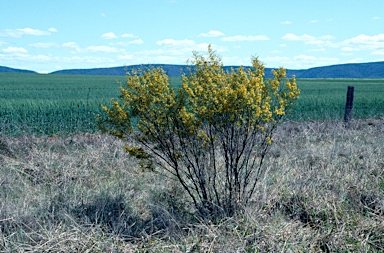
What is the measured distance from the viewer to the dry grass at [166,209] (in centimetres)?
517

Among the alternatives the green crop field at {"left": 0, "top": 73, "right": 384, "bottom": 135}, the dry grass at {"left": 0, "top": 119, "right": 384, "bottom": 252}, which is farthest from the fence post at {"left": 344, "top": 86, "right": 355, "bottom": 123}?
the dry grass at {"left": 0, "top": 119, "right": 384, "bottom": 252}

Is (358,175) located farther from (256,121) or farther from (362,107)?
(362,107)

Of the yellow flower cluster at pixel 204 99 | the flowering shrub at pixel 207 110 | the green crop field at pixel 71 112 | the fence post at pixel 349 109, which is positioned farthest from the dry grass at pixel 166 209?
the fence post at pixel 349 109

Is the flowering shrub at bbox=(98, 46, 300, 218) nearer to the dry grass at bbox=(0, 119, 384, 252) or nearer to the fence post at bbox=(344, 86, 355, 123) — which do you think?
the dry grass at bbox=(0, 119, 384, 252)

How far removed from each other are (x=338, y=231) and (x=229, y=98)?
6.56ft

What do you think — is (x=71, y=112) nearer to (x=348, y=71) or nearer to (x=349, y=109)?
(x=349, y=109)

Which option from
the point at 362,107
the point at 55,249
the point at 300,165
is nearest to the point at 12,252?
the point at 55,249

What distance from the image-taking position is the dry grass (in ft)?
17.0

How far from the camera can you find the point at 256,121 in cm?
565

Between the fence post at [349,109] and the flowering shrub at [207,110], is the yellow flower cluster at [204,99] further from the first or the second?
the fence post at [349,109]

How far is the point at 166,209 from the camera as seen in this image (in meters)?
6.18

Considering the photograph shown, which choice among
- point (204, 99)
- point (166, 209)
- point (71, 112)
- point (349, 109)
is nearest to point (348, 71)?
point (349, 109)

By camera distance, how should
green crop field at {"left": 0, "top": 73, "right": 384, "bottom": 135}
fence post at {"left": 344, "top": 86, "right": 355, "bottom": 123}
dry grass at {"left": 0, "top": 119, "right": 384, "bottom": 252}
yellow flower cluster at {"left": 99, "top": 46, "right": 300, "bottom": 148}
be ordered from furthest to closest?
1. fence post at {"left": 344, "top": 86, "right": 355, "bottom": 123}
2. green crop field at {"left": 0, "top": 73, "right": 384, "bottom": 135}
3. yellow flower cluster at {"left": 99, "top": 46, "right": 300, "bottom": 148}
4. dry grass at {"left": 0, "top": 119, "right": 384, "bottom": 252}

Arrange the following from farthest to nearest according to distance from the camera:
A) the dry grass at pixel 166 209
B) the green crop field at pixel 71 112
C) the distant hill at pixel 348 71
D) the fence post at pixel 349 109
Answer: the distant hill at pixel 348 71, the fence post at pixel 349 109, the green crop field at pixel 71 112, the dry grass at pixel 166 209
